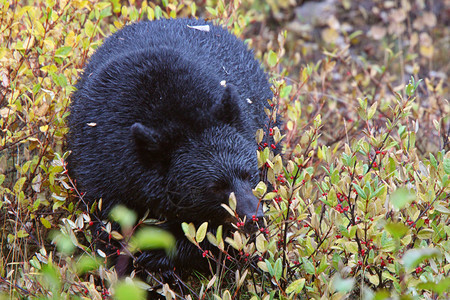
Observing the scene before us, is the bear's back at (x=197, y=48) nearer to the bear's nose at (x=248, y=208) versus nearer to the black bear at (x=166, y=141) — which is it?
the black bear at (x=166, y=141)

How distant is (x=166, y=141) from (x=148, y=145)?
0.38 ft

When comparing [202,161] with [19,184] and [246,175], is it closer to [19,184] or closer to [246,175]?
[246,175]

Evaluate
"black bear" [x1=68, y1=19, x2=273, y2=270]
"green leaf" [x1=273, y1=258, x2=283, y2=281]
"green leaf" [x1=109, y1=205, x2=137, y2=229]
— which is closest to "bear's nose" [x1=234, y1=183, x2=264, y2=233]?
"black bear" [x1=68, y1=19, x2=273, y2=270]

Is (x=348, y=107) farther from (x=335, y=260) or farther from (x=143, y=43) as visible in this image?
(x=335, y=260)

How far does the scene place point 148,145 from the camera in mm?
3141

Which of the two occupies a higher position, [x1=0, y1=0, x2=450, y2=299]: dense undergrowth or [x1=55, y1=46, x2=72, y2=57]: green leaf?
[x1=55, y1=46, x2=72, y2=57]: green leaf

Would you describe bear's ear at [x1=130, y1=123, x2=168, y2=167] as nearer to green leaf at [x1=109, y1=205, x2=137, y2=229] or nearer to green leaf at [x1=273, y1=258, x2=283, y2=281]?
green leaf at [x1=109, y1=205, x2=137, y2=229]

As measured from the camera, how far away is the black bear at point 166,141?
320 cm

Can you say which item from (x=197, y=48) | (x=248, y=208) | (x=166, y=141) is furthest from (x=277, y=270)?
(x=197, y=48)

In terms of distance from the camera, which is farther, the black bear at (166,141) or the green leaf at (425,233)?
the black bear at (166,141)

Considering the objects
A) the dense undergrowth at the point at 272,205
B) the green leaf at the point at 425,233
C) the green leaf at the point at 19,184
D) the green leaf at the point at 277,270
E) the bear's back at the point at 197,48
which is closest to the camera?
the green leaf at the point at 277,270

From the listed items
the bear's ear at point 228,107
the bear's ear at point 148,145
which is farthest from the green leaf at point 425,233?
the bear's ear at point 148,145

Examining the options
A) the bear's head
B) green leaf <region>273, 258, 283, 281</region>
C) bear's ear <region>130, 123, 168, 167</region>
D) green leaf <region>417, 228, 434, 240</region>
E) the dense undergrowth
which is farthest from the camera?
the bear's head

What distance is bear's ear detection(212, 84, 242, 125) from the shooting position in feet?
10.6
